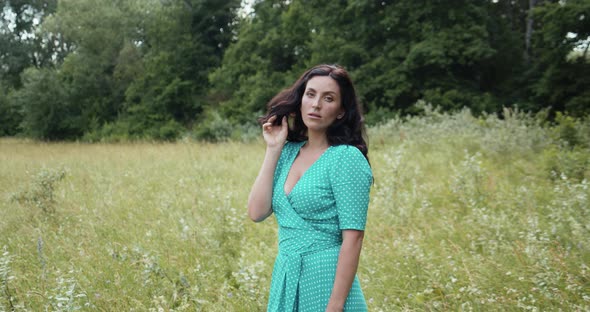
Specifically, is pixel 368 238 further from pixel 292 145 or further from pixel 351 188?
pixel 351 188

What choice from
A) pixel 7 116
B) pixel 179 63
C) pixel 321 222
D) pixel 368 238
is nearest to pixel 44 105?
pixel 7 116

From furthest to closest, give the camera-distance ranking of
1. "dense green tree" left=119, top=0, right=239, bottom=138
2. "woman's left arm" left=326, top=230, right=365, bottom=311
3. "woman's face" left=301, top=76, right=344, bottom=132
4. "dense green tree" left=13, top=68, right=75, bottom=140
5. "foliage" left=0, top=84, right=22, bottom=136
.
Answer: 1. "foliage" left=0, top=84, right=22, bottom=136
2. "dense green tree" left=13, top=68, right=75, bottom=140
3. "dense green tree" left=119, top=0, right=239, bottom=138
4. "woman's face" left=301, top=76, right=344, bottom=132
5. "woman's left arm" left=326, top=230, right=365, bottom=311

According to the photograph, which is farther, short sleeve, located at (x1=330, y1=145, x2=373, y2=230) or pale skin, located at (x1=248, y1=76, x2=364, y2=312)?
pale skin, located at (x1=248, y1=76, x2=364, y2=312)

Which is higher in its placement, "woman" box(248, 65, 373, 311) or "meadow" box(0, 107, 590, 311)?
"woman" box(248, 65, 373, 311)

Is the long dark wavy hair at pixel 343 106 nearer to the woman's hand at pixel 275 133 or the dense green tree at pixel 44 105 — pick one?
the woman's hand at pixel 275 133

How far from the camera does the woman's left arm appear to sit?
1.73m

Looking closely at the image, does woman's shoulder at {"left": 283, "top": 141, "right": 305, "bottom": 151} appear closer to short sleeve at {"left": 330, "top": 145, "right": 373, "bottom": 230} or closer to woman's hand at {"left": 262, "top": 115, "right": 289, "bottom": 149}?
woman's hand at {"left": 262, "top": 115, "right": 289, "bottom": 149}

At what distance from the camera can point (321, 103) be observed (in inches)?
76.9

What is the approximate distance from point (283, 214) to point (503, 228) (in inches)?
116

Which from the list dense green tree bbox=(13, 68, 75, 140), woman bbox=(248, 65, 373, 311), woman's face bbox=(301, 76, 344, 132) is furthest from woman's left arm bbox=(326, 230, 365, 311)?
dense green tree bbox=(13, 68, 75, 140)

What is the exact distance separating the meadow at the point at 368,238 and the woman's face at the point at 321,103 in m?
1.51

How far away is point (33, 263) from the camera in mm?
4262

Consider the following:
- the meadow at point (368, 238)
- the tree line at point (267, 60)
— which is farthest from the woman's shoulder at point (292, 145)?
the tree line at point (267, 60)

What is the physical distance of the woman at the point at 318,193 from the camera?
5.75 feet
